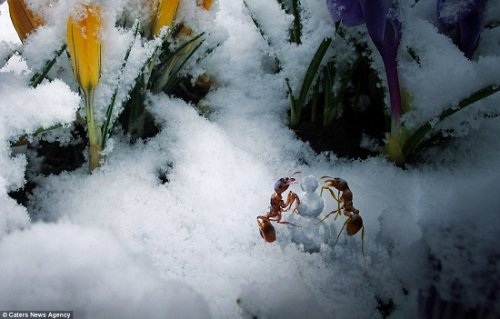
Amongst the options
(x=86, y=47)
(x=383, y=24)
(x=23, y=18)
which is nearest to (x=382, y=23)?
(x=383, y=24)

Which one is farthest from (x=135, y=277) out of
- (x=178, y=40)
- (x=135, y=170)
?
(x=178, y=40)

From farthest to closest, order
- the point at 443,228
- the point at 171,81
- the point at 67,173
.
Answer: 1. the point at 171,81
2. the point at 67,173
3. the point at 443,228

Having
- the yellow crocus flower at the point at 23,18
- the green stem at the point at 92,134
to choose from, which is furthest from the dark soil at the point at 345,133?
the yellow crocus flower at the point at 23,18

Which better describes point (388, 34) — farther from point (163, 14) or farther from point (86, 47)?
point (86, 47)

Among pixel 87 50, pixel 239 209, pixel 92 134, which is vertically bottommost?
pixel 239 209

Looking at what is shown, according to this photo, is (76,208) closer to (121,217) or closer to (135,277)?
(121,217)

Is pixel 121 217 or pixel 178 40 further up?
pixel 178 40
